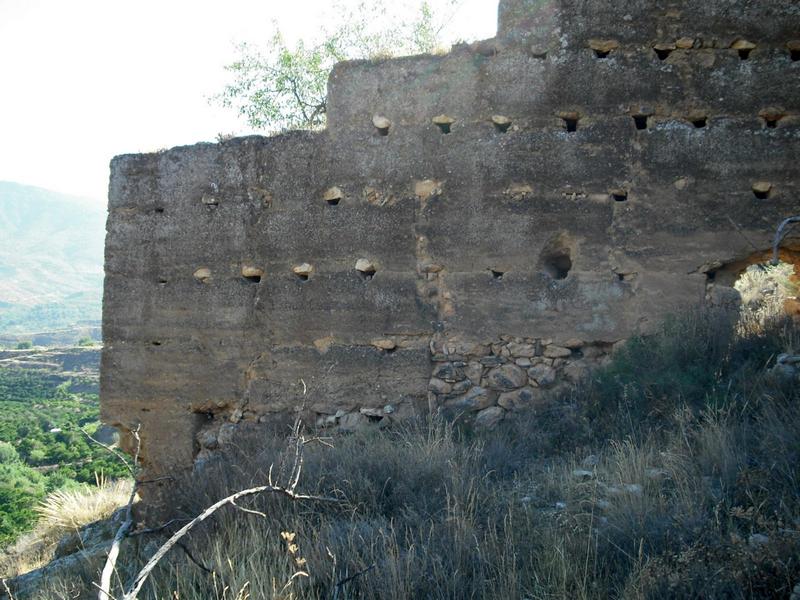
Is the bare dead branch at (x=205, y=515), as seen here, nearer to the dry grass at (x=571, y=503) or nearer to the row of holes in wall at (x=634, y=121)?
the dry grass at (x=571, y=503)

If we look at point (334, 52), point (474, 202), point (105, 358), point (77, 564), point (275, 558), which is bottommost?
point (77, 564)

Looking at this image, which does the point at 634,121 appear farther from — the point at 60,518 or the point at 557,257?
the point at 60,518

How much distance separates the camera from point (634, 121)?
239 inches

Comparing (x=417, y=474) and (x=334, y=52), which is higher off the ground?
(x=334, y=52)

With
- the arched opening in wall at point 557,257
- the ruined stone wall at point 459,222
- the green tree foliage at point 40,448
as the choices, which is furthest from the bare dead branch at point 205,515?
the green tree foliage at point 40,448

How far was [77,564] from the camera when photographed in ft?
17.7

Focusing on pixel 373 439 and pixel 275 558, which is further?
pixel 373 439

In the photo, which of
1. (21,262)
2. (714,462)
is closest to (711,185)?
(714,462)

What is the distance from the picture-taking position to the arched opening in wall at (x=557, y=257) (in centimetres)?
620

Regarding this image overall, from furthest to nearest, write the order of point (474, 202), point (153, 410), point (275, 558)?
point (153, 410)
point (474, 202)
point (275, 558)

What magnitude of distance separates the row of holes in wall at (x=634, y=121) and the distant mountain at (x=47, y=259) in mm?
76940

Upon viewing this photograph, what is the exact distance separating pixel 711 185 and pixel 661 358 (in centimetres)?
148

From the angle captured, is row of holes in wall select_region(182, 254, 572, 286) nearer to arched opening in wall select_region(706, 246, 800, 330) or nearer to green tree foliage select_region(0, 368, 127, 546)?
arched opening in wall select_region(706, 246, 800, 330)

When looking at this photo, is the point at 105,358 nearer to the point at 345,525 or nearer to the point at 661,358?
the point at 345,525
